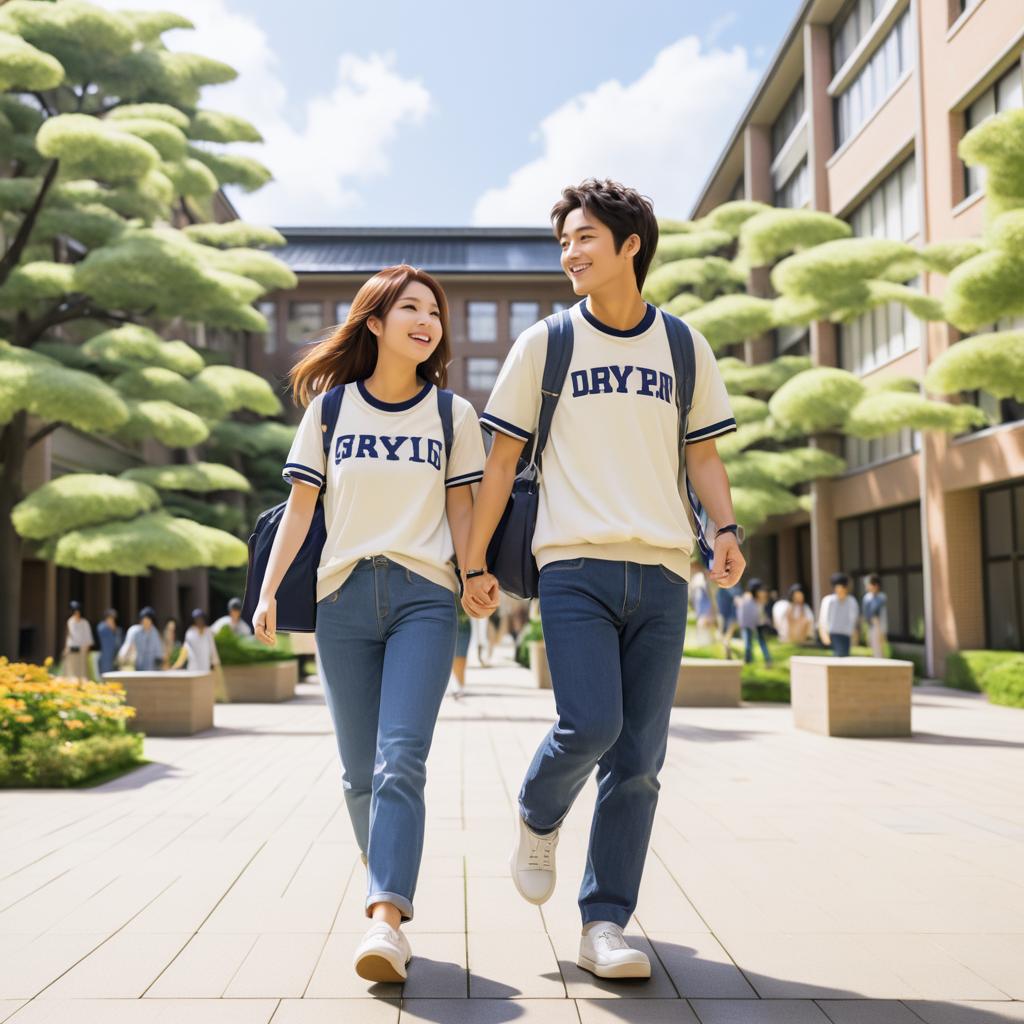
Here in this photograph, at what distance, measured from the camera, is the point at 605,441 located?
3.48 meters

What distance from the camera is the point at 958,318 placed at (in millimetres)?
13516

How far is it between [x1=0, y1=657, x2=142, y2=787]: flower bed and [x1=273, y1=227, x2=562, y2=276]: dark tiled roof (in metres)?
43.2

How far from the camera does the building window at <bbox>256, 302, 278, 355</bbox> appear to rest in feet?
164

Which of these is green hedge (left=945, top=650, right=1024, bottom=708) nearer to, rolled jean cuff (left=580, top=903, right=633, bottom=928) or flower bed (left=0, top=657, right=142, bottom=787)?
flower bed (left=0, top=657, right=142, bottom=787)

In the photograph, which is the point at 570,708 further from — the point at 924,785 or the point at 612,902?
the point at 924,785

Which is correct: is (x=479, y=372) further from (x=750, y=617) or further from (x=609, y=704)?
(x=609, y=704)

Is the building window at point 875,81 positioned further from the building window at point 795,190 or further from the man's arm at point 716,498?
the man's arm at point 716,498

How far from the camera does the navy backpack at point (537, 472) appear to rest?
11.7 feet

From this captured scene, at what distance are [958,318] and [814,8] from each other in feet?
60.2

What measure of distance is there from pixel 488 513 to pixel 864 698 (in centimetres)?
836

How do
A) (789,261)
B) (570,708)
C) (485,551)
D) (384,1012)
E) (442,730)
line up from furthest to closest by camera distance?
(789,261) < (442,730) < (485,551) < (570,708) < (384,1012)

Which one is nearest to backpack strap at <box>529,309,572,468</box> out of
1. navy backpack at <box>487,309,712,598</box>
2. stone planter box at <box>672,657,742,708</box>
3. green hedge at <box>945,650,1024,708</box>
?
navy backpack at <box>487,309,712,598</box>

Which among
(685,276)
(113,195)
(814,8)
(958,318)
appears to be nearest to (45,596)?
(113,195)

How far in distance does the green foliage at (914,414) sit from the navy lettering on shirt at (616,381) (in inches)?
691
